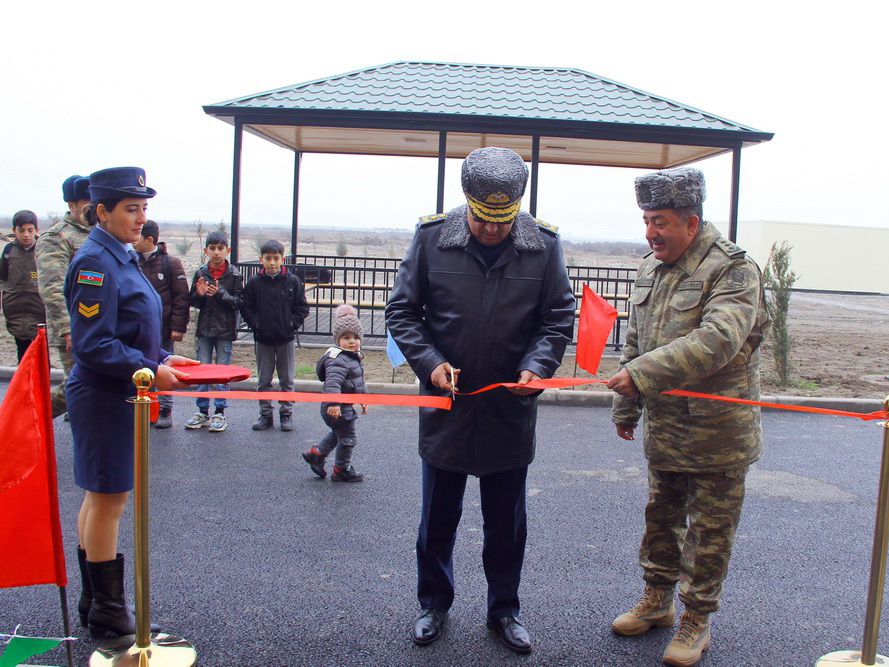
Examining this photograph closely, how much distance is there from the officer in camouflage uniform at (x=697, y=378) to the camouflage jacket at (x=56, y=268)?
4.01 m

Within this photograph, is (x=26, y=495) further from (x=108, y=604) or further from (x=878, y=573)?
(x=878, y=573)

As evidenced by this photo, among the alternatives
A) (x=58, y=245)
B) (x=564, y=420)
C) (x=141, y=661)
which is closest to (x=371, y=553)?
(x=141, y=661)

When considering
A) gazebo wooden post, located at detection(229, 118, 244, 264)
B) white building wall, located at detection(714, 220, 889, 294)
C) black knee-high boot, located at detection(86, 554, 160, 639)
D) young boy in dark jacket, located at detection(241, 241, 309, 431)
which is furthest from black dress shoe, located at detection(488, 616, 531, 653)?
white building wall, located at detection(714, 220, 889, 294)

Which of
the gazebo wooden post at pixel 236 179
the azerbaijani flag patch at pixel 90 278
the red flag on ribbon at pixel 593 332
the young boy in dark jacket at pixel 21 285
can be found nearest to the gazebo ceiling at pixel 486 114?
the gazebo wooden post at pixel 236 179

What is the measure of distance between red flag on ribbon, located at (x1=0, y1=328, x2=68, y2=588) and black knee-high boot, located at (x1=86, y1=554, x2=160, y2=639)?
0.84ft

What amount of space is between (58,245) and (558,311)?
388 centimetres

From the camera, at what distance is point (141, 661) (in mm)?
2803

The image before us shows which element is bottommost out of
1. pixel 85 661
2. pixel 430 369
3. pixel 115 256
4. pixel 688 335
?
pixel 85 661

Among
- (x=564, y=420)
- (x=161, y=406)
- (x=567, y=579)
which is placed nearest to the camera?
(x=567, y=579)

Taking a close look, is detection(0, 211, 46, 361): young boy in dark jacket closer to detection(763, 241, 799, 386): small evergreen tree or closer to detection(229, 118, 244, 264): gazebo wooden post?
detection(229, 118, 244, 264): gazebo wooden post

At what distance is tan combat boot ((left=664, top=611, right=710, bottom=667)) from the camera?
119 inches

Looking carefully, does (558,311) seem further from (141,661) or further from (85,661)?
(85,661)

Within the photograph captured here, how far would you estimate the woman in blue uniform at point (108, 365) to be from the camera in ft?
9.70

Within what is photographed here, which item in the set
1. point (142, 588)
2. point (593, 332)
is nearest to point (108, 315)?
point (142, 588)
